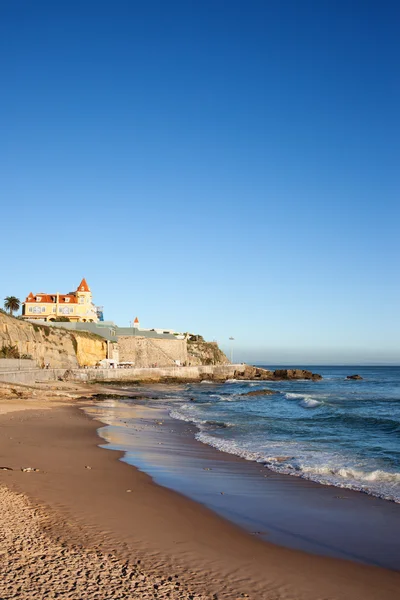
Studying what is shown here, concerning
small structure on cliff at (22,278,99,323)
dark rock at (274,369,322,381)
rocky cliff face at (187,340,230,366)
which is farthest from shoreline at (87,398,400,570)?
rocky cliff face at (187,340,230,366)

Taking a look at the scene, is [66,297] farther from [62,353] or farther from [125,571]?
[125,571]

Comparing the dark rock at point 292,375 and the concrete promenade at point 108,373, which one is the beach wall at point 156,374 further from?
the dark rock at point 292,375

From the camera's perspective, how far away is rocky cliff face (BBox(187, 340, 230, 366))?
10944 cm

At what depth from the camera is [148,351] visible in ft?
298

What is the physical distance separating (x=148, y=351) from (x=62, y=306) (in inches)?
659

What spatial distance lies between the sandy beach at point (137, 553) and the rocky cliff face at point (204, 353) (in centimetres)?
9639

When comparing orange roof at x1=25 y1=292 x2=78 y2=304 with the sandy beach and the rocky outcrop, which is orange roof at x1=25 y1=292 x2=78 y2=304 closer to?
the rocky outcrop

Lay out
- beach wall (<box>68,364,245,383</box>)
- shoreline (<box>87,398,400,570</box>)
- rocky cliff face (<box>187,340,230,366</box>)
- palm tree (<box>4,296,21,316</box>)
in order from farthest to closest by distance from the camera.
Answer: rocky cliff face (<box>187,340,230,366</box>)
palm tree (<box>4,296,21,316</box>)
beach wall (<box>68,364,245,383</box>)
shoreline (<box>87,398,400,570</box>)

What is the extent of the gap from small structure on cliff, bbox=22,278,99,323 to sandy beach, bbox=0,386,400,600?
262ft

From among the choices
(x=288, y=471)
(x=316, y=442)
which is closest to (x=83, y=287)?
(x=316, y=442)

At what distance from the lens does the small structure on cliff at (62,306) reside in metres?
Answer: 88.6

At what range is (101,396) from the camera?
40.7 meters

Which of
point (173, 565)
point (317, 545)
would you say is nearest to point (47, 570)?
point (173, 565)

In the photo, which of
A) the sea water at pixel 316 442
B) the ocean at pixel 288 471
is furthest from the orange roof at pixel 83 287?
the ocean at pixel 288 471
